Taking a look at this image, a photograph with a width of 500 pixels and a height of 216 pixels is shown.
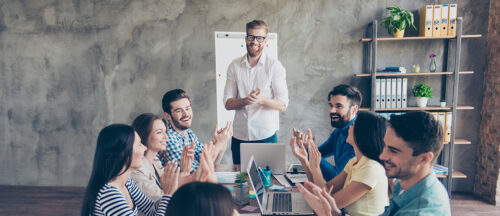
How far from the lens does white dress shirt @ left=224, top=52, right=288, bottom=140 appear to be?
306 cm

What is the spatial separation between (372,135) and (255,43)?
5.03 feet

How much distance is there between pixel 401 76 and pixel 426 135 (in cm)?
294

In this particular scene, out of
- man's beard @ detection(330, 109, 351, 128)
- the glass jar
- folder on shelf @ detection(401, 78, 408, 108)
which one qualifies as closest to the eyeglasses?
man's beard @ detection(330, 109, 351, 128)

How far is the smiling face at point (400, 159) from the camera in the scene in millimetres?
1323

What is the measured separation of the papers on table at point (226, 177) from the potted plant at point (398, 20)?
8.51ft

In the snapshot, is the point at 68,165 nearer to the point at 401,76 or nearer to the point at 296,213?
the point at 296,213

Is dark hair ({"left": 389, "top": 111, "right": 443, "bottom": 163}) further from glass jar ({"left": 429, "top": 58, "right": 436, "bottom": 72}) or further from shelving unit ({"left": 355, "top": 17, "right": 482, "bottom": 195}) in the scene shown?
glass jar ({"left": 429, "top": 58, "right": 436, "bottom": 72})

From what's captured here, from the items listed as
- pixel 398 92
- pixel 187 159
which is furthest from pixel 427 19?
pixel 187 159

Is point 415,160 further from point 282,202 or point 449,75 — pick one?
point 449,75

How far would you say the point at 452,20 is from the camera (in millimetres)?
3652

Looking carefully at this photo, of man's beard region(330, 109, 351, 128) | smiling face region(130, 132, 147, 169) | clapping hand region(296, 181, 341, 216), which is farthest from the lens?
man's beard region(330, 109, 351, 128)

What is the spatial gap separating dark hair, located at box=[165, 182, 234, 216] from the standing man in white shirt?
2.05 meters

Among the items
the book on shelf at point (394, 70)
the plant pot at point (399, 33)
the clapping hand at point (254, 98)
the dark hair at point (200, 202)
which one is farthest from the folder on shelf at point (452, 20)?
the dark hair at point (200, 202)

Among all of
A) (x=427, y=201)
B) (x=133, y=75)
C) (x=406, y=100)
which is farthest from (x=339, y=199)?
(x=133, y=75)
